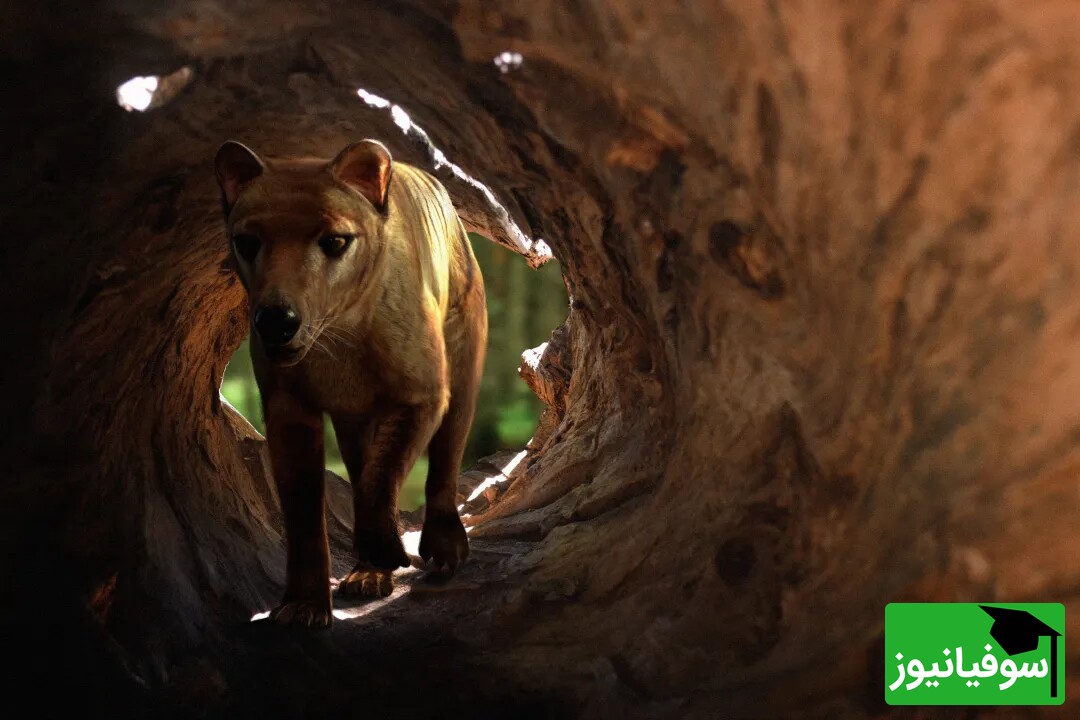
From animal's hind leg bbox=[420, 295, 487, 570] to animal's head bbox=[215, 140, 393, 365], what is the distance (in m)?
1.06

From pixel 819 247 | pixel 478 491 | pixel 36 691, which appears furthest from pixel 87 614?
pixel 478 491

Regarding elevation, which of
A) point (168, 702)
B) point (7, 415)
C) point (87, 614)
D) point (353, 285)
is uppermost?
point (353, 285)

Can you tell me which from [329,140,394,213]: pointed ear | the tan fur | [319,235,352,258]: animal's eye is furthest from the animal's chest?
[329,140,394,213]: pointed ear

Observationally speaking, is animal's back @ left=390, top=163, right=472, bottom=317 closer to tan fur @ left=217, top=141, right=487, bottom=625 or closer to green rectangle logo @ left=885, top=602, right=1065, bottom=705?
tan fur @ left=217, top=141, right=487, bottom=625

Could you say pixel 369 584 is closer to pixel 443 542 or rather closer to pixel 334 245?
pixel 443 542

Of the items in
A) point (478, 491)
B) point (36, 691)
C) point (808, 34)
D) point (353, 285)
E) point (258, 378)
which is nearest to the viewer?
point (808, 34)

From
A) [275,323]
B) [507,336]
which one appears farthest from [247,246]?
[507,336]

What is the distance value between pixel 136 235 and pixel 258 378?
2.36 feet

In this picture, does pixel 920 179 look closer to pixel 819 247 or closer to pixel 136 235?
pixel 819 247

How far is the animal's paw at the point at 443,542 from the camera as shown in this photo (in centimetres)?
461

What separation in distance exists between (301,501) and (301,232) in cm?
109

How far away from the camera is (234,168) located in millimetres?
3605

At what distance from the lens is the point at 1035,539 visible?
92.4 inches

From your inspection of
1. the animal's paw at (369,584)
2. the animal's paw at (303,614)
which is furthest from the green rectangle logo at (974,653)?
the animal's paw at (369,584)
